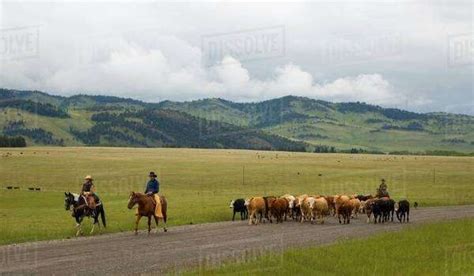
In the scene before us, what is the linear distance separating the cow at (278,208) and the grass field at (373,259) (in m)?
11.8

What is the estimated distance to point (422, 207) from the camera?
4962cm

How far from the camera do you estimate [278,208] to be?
37.6m

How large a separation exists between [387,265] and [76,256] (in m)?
11.5

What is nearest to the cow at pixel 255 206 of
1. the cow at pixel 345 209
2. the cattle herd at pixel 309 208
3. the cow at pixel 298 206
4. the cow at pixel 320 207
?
the cattle herd at pixel 309 208

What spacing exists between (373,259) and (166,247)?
907 cm

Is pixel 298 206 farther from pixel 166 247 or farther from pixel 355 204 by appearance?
pixel 166 247

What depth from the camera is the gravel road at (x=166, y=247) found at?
1988 cm

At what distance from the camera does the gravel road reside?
65.2 feet

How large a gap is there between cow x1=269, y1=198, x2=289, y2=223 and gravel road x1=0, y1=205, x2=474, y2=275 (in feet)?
5.54

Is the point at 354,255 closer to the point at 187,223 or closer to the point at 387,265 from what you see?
the point at 387,265

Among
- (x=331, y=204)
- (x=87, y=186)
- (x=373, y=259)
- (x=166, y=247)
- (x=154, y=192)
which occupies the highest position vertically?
(x=87, y=186)

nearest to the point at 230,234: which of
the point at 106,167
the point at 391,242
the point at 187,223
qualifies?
the point at 187,223
